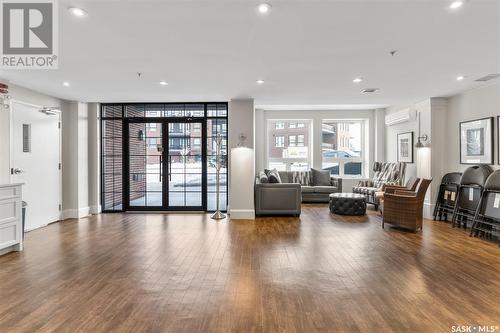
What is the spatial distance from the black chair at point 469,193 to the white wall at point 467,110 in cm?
24

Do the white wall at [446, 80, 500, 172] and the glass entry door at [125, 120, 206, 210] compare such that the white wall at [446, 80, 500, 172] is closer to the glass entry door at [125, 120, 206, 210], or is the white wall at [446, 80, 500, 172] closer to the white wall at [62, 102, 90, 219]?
the glass entry door at [125, 120, 206, 210]

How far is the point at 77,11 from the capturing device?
8.91 feet

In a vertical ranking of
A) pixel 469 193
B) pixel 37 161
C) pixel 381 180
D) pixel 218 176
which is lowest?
pixel 469 193

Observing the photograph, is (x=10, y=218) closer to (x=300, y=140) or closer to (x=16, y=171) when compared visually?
(x=16, y=171)

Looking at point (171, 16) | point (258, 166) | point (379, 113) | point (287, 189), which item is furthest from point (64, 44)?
point (379, 113)

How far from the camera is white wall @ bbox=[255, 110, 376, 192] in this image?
30.6ft

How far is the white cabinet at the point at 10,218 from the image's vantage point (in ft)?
13.1

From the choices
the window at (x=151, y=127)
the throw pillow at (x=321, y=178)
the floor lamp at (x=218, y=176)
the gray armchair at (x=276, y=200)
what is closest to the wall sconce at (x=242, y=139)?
the floor lamp at (x=218, y=176)

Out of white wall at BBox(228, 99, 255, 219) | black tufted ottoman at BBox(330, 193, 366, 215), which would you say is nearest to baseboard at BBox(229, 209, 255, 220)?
white wall at BBox(228, 99, 255, 219)

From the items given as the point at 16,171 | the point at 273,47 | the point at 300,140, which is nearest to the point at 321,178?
the point at 300,140

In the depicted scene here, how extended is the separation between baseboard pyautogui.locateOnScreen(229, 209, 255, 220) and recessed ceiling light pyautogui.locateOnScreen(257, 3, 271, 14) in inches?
177

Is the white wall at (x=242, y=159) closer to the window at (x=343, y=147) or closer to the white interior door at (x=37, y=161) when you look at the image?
the white interior door at (x=37, y=161)

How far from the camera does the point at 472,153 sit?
223 inches

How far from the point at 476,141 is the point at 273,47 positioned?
4.44m
